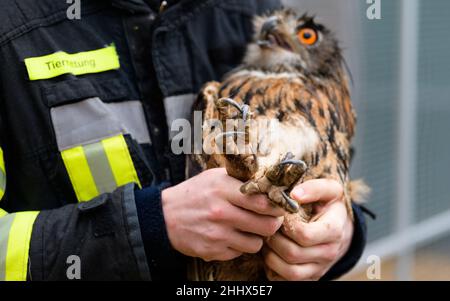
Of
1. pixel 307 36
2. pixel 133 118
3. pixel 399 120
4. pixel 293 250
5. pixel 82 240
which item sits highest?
pixel 307 36

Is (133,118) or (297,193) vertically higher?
(133,118)

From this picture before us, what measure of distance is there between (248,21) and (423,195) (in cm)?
329

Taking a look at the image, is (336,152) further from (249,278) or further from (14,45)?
(14,45)

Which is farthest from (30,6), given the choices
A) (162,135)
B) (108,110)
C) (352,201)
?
(352,201)

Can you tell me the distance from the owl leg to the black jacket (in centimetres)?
25

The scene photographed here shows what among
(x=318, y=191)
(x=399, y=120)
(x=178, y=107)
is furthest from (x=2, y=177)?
(x=399, y=120)

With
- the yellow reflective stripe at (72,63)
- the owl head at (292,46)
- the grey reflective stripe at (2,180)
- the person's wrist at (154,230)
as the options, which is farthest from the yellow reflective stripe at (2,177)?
the owl head at (292,46)

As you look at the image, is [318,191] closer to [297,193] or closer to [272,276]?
[297,193]

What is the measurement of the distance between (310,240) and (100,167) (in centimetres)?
59

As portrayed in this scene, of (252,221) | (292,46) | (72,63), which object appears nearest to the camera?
(252,221)

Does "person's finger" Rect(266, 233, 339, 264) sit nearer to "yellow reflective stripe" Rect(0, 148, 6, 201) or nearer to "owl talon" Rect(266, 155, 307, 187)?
"owl talon" Rect(266, 155, 307, 187)

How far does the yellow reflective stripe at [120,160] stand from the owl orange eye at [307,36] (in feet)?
3.14

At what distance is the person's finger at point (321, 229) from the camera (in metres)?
1.36

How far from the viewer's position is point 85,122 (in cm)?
143
